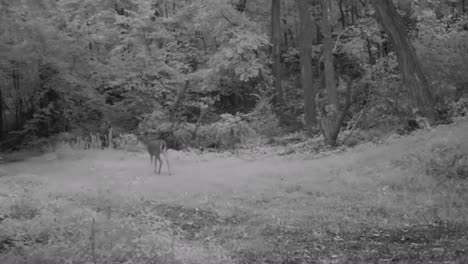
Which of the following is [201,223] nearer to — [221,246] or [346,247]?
[221,246]

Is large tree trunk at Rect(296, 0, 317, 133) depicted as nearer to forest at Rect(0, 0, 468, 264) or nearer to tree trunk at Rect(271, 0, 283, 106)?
forest at Rect(0, 0, 468, 264)

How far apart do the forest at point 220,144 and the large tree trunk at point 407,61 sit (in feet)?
0.13

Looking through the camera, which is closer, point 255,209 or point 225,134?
point 255,209

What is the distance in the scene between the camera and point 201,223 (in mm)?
8836

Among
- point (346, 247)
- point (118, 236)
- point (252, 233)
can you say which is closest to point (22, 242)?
point (118, 236)

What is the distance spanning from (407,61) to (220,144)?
768cm

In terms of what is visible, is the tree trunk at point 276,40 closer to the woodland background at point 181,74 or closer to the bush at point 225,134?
the woodland background at point 181,74

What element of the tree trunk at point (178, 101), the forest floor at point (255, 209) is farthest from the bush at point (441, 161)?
the tree trunk at point (178, 101)

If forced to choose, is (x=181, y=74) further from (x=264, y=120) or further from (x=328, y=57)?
(x=328, y=57)

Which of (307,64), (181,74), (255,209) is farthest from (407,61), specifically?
(181,74)

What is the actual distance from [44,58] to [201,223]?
38.8ft

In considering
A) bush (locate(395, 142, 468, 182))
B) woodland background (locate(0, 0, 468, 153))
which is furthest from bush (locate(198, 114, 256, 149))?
bush (locate(395, 142, 468, 182))

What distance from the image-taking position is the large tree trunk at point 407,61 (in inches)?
585

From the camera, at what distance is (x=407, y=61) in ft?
49.4
